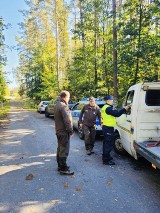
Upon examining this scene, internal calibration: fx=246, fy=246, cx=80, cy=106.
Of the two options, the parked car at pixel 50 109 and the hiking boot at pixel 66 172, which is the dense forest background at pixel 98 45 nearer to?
the parked car at pixel 50 109

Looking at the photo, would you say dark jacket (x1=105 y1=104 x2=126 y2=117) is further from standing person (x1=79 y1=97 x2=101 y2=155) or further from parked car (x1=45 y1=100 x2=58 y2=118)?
parked car (x1=45 y1=100 x2=58 y2=118)

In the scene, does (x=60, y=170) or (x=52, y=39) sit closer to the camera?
(x=60, y=170)

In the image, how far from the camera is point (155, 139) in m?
6.34

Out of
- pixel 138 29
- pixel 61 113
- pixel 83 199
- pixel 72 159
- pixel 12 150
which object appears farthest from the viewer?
pixel 138 29

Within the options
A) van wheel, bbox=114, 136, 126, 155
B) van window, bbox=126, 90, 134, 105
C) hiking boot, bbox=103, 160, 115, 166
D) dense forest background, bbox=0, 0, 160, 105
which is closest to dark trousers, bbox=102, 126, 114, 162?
hiking boot, bbox=103, 160, 115, 166

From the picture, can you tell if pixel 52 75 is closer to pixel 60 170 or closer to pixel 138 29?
pixel 138 29

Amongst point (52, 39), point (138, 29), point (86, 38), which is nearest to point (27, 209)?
point (138, 29)

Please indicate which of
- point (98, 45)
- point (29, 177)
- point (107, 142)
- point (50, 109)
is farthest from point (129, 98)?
point (98, 45)

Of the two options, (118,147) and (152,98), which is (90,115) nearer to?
(118,147)

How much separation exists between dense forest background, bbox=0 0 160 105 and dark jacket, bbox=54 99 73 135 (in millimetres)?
6188

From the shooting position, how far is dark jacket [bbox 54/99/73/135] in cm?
605

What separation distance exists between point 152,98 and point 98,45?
19751mm

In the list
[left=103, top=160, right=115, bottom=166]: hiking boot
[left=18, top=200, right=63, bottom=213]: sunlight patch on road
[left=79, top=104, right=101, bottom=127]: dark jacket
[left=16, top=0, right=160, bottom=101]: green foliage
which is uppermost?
[left=16, top=0, right=160, bottom=101]: green foliage

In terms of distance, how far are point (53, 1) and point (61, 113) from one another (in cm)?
2962
